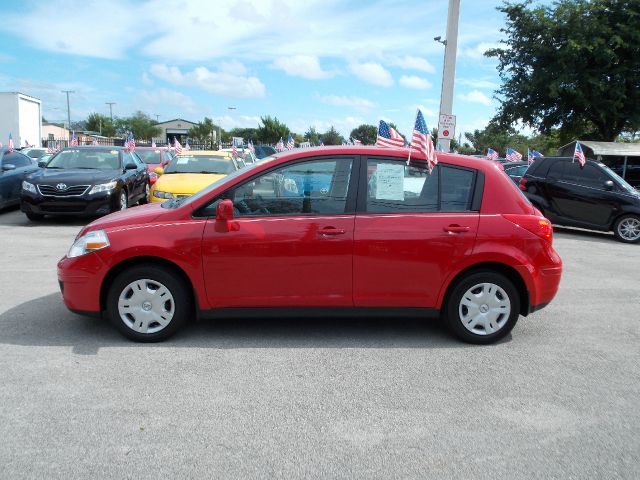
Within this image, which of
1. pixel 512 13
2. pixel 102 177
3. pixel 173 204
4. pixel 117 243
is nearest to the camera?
pixel 117 243

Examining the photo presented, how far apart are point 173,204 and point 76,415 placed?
82.0 inches

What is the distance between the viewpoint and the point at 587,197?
1155 cm

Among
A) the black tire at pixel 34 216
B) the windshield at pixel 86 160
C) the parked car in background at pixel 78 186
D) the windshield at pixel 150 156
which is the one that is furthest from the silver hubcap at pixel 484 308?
the windshield at pixel 150 156

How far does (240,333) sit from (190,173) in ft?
23.2

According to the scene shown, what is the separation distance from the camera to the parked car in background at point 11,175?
1231 centimetres

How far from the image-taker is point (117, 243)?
14.8ft

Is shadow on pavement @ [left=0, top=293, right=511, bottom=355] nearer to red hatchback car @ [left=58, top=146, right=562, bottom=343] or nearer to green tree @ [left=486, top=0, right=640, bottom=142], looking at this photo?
red hatchback car @ [left=58, top=146, right=562, bottom=343]

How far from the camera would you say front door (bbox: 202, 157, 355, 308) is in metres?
4.54

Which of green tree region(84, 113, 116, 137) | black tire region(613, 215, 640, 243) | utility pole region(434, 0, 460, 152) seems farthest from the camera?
green tree region(84, 113, 116, 137)

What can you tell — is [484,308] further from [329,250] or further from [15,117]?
[15,117]

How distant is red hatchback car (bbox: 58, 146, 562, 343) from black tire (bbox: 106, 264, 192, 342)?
11mm

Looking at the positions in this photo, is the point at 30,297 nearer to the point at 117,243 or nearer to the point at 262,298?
the point at 117,243

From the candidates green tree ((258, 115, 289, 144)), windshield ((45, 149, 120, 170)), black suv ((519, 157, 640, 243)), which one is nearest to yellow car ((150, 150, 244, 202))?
windshield ((45, 149, 120, 170))

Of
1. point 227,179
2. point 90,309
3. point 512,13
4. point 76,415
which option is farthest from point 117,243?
point 512,13
